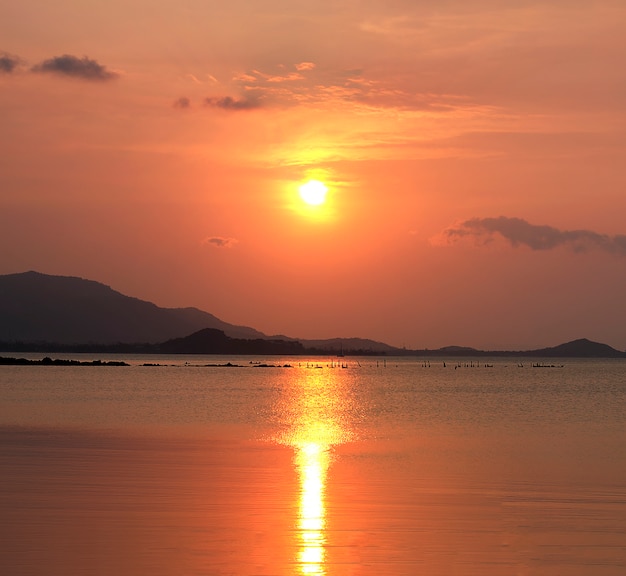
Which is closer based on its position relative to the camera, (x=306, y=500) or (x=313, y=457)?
(x=306, y=500)

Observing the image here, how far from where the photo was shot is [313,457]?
3769 centimetres

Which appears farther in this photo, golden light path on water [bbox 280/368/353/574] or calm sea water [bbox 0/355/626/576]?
golden light path on water [bbox 280/368/353/574]

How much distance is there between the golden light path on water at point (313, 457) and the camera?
61.6ft

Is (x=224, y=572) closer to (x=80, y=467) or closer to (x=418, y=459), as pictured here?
(x=80, y=467)

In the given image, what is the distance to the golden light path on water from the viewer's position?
18781 millimetres

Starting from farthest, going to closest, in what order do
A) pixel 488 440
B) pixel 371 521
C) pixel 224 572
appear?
1. pixel 488 440
2. pixel 371 521
3. pixel 224 572

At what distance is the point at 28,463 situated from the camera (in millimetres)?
32000

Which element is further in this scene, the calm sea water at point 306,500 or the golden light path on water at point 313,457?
the golden light path on water at point 313,457

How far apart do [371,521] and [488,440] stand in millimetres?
26298

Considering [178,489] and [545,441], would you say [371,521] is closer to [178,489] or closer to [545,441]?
[178,489]

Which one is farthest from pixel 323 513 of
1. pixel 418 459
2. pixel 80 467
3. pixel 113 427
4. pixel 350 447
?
pixel 113 427

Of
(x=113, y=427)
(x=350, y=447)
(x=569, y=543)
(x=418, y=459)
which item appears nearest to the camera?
(x=569, y=543)

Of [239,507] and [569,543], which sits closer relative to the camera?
[569,543]

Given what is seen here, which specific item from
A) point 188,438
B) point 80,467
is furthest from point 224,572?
point 188,438
